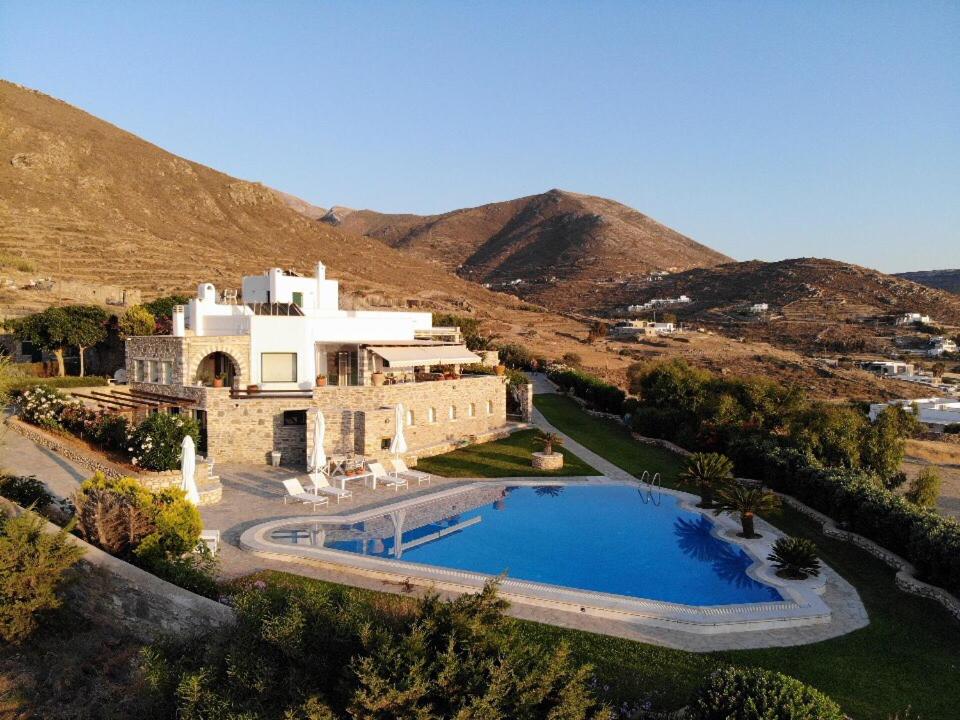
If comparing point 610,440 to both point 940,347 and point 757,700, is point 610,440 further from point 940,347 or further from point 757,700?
point 940,347

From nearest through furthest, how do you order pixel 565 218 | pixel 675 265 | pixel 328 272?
pixel 328 272 → pixel 675 265 → pixel 565 218

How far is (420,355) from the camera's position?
94.4 feet

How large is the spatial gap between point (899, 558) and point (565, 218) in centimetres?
17243

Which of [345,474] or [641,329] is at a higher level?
[641,329]

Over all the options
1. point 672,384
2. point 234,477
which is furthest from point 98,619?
point 672,384

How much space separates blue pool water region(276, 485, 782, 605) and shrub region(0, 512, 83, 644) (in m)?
5.77

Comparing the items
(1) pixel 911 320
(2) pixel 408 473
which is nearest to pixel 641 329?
(1) pixel 911 320

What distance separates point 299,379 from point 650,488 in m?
14.7

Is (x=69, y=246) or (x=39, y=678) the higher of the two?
(x=69, y=246)

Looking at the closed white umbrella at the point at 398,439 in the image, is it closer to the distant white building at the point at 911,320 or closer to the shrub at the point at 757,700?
the shrub at the point at 757,700

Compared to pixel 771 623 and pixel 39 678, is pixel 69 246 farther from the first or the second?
pixel 771 623

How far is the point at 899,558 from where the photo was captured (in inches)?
619

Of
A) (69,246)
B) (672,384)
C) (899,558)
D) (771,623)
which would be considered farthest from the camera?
(69,246)

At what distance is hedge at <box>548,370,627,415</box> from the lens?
37875 millimetres
